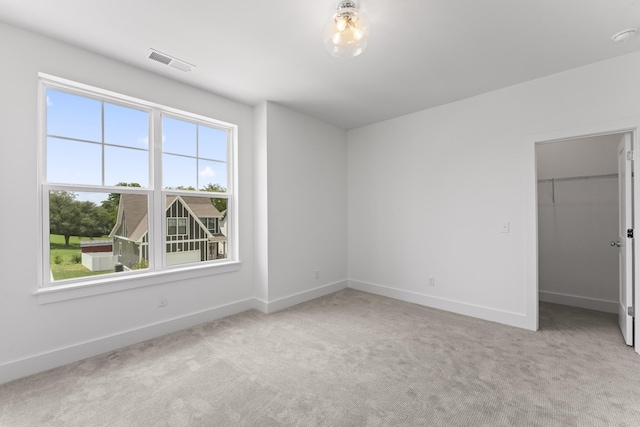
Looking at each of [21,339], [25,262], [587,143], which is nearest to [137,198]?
[25,262]

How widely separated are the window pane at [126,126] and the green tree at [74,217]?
2.07 ft

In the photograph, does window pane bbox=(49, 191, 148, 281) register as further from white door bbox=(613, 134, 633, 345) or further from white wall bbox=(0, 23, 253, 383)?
white door bbox=(613, 134, 633, 345)

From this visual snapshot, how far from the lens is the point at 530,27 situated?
221 centimetres

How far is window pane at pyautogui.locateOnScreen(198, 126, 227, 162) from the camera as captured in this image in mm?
3484

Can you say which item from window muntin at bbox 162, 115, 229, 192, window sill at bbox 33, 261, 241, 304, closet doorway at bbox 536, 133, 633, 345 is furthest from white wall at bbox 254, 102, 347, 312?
closet doorway at bbox 536, 133, 633, 345

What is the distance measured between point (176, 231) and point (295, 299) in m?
1.78

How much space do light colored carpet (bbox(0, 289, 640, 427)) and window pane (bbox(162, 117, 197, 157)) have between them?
202 cm

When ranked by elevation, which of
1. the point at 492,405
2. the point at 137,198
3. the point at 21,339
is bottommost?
the point at 492,405

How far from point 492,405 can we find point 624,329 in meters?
2.05

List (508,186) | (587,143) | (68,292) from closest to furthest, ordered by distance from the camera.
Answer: (68,292), (508,186), (587,143)

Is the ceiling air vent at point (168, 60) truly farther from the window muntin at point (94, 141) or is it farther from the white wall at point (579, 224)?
the white wall at point (579, 224)

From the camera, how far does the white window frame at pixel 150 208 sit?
2387mm

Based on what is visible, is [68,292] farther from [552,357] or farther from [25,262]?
[552,357]

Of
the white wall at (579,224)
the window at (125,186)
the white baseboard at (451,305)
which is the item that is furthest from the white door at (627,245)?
the window at (125,186)
